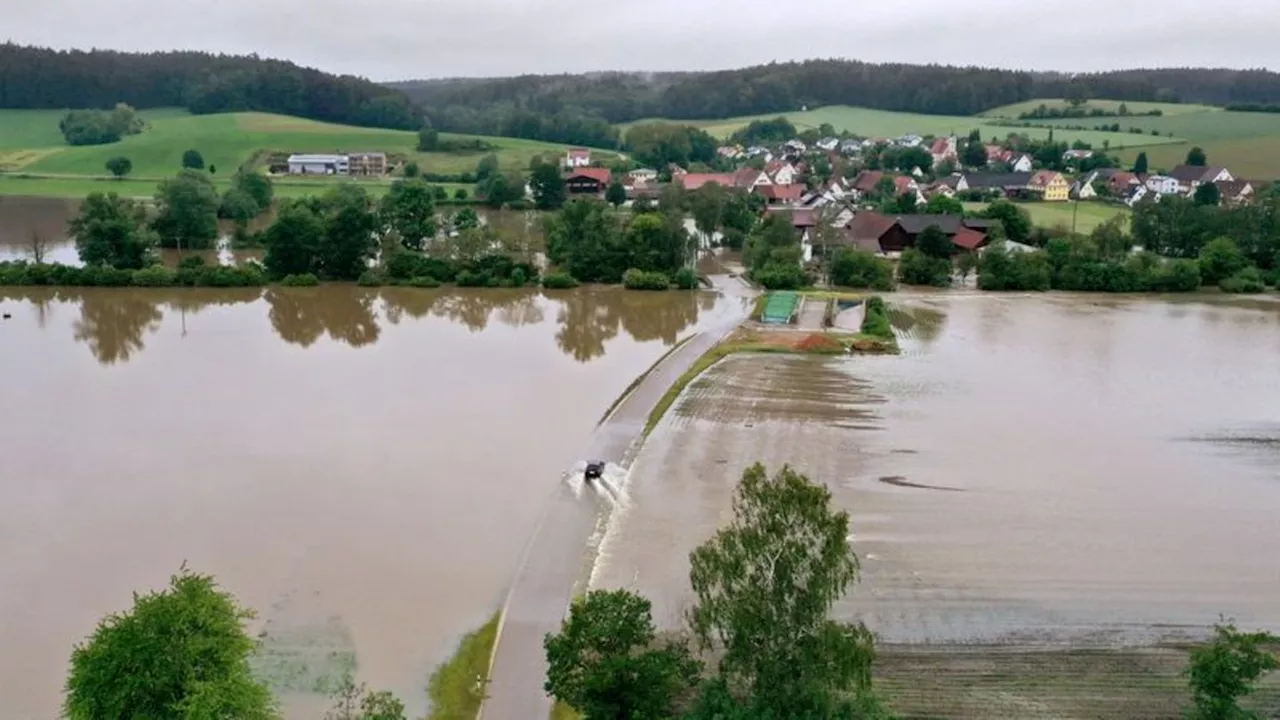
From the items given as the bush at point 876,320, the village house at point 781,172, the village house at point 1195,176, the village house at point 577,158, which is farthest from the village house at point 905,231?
the village house at point 577,158

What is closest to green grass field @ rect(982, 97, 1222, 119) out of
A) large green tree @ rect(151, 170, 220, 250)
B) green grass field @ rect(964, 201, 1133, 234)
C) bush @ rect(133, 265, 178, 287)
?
green grass field @ rect(964, 201, 1133, 234)

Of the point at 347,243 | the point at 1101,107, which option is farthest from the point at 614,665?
the point at 1101,107

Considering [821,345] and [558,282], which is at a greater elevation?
[558,282]

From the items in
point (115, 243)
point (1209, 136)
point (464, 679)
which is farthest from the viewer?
point (1209, 136)

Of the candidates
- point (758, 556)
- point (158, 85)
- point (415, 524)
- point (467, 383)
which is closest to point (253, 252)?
point (467, 383)

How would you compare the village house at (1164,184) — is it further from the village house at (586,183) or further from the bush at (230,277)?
the bush at (230,277)

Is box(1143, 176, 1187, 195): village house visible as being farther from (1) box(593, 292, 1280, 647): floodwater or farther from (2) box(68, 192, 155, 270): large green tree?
(2) box(68, 192, 155, 270): large green tree

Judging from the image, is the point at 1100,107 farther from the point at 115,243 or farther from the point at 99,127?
the point at 115,243
